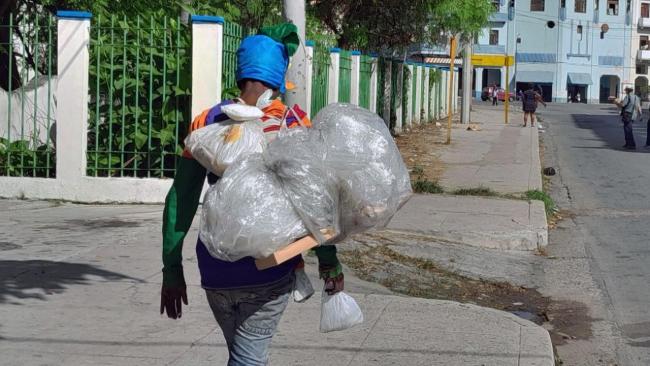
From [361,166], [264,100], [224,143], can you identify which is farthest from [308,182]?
[264,100]

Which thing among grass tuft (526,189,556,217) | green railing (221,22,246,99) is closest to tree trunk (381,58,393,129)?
grass tuft (526,189,556,217)

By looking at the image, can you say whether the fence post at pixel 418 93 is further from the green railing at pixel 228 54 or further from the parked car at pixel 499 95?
the parked car at pixel 499 95

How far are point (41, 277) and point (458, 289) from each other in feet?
11.1

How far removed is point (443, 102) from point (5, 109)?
29.8 metres

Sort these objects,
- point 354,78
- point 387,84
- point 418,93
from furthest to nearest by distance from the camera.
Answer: point 418,93
point 387,84
point 354,78

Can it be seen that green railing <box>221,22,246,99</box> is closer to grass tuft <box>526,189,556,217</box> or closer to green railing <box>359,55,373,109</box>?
grass tuft <box>526,189,556,217</box>

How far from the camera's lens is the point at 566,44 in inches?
3145

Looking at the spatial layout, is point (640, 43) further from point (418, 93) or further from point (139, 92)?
point (139, 92)

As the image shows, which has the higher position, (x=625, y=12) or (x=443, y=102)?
(x=625, y=12)

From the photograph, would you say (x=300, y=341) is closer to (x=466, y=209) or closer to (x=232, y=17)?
(x=466, y=209)

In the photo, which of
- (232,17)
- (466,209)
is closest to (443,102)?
(232,17)

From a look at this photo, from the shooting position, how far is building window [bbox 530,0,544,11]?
79312mm

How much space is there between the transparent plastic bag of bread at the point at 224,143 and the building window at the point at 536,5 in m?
78.9

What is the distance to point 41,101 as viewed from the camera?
38.6 feet
